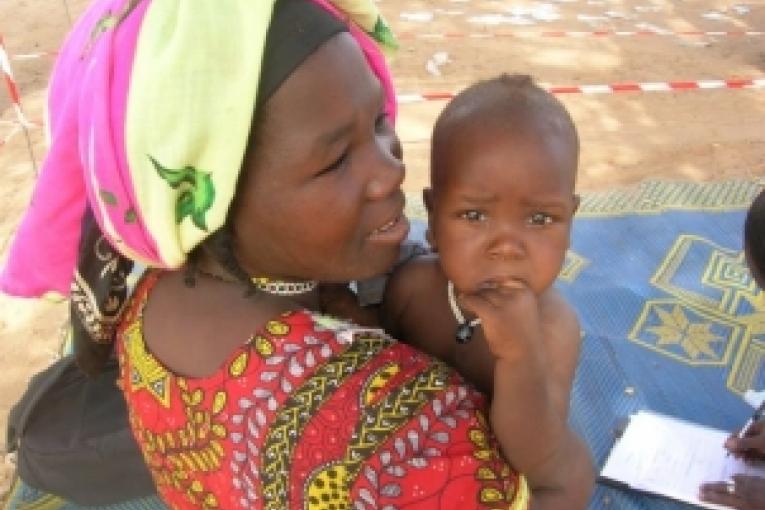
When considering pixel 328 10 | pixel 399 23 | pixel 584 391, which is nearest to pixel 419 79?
pixel 399 23

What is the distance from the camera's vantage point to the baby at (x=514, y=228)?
1376 millimetres

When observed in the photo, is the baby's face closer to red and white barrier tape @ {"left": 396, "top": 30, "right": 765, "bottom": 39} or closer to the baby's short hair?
the baby's short hair

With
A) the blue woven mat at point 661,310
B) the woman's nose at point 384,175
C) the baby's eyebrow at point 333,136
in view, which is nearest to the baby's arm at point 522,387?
the woman's nose at point 384,175

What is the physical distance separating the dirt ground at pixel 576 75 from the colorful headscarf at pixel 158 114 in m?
1.94

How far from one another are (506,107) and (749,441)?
4.32 feet

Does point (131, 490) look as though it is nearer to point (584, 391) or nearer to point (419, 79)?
point (584, 391)

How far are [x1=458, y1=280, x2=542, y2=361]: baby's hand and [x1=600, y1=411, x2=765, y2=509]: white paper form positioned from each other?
47.0 inches

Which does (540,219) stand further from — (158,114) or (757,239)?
(757,239)

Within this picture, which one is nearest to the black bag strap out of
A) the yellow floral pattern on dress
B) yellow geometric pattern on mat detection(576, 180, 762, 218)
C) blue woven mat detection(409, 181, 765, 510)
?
the yellow floral pattern on dress

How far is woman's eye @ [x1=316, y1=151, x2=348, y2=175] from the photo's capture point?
112 cm

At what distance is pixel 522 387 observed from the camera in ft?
4.11

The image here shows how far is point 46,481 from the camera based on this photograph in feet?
6.63

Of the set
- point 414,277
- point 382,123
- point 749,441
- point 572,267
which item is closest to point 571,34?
point 572,267

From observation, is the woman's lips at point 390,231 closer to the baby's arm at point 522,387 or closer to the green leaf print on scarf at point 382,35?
the baby's arm at point 522,387
